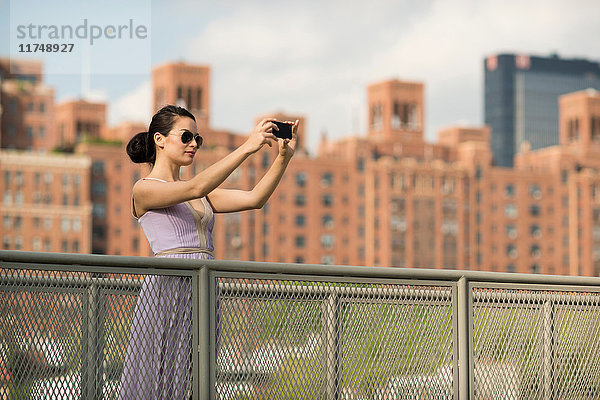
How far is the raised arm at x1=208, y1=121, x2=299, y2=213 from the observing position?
6105mm

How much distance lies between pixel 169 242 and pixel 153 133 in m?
0.61

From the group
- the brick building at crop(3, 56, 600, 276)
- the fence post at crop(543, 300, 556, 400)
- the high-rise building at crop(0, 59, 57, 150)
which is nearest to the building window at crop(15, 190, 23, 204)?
the brick building at crop(3, 56, 600, 276)

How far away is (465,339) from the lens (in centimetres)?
662

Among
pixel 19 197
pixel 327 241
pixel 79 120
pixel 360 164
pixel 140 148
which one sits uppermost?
pixel 79 120

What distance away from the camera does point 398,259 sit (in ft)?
379

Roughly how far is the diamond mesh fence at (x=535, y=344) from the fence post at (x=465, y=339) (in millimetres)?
51

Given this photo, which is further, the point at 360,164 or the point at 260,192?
the point at 360,164

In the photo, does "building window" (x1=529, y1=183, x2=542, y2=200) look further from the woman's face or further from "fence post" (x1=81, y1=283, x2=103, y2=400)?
"fence post" (x1=81, y1=283, x2=103, y2=400)

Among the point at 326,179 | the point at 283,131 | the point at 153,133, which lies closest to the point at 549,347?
the point at 283,131

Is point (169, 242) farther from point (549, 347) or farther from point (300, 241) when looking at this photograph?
point (300, 241)

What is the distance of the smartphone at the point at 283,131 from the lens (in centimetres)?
596

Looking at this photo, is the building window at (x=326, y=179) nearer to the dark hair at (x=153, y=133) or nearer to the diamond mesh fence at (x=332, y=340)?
the diamond mesh fence at (x=332, y=340)

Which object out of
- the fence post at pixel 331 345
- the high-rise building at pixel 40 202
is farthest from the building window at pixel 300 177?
the fence post at pixel 331 345

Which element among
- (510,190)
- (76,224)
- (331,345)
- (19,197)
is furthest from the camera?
(510,190)
